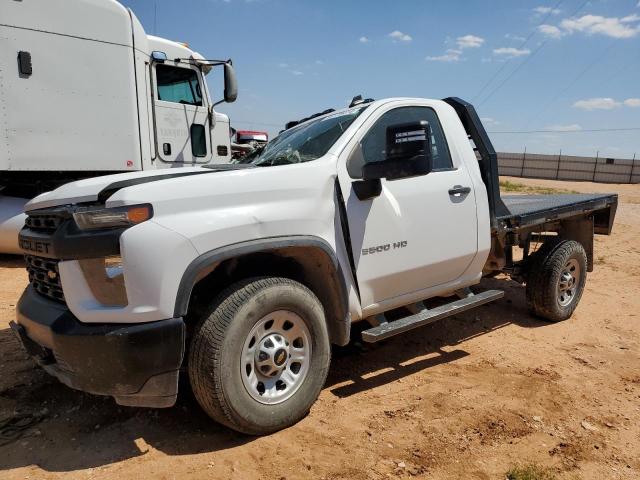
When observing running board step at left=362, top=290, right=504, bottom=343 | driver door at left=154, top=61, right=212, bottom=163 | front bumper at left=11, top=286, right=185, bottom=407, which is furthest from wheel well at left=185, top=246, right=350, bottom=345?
driver door at left=154, top=61, right=212, bottom=163

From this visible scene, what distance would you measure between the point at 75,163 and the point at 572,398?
21.1 ft

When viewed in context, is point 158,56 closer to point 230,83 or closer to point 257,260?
point 230,83

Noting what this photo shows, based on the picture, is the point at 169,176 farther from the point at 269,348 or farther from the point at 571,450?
the point at 571,450

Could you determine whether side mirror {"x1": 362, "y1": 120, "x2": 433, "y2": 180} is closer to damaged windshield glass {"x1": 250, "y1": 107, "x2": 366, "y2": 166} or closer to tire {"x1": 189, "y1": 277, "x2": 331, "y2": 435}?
damaged windshield glass {"x1": 250, "y1": 107, "x2": 366, "y2": 166}

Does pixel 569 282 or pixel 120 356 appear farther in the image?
pixel 569 282

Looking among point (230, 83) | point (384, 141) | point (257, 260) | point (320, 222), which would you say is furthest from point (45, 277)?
point (230, 83)

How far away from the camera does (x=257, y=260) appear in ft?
9.87

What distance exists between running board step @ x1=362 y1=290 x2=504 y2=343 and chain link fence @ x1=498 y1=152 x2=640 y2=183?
1197 inches

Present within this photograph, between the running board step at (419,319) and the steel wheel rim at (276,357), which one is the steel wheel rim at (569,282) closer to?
the running board step at (419,319)

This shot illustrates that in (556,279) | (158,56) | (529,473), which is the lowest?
(529,473)

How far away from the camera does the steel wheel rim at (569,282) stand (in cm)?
507

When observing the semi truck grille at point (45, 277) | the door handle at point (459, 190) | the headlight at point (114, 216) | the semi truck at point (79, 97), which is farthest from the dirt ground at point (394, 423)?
the semi truck at point (79, 97)

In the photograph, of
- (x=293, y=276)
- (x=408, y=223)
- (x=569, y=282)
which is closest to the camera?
(x=293, y=276)

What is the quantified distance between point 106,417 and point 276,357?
118 centimetres
